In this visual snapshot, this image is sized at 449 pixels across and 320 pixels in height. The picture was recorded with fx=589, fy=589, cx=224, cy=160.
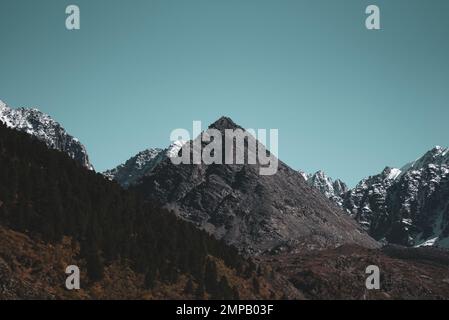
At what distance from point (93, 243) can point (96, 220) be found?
13.1m

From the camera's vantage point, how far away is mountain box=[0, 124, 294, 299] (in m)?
126

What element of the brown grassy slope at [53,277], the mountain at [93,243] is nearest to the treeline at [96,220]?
the mountain at [93,243]

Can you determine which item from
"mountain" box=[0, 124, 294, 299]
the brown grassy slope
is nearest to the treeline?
"mountain" box=[0, 124, 294, 299]

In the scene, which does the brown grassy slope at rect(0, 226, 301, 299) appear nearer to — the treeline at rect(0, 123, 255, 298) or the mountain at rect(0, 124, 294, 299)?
the mountain at rect(0, 124, 294, 299)

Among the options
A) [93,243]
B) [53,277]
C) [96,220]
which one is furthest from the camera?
[96,220]

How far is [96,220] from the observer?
502 feet

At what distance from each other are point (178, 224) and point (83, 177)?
108 ft

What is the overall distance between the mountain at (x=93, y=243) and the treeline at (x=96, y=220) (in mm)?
260

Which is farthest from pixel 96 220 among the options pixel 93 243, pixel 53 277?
pixel 53 277

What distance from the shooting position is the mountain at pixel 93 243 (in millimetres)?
125875

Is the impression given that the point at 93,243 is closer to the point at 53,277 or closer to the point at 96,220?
the point at 96,220

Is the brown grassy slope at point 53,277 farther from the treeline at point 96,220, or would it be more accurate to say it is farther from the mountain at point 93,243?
the treeline at point 96,220

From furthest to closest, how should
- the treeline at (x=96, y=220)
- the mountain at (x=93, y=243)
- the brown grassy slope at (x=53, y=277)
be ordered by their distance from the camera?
1. the treeline at (x=96, y=220)
2. the mountain at (x=93, y=243)
3. the brown grassy slope at (x=53, y=277)

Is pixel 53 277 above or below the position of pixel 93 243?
below
